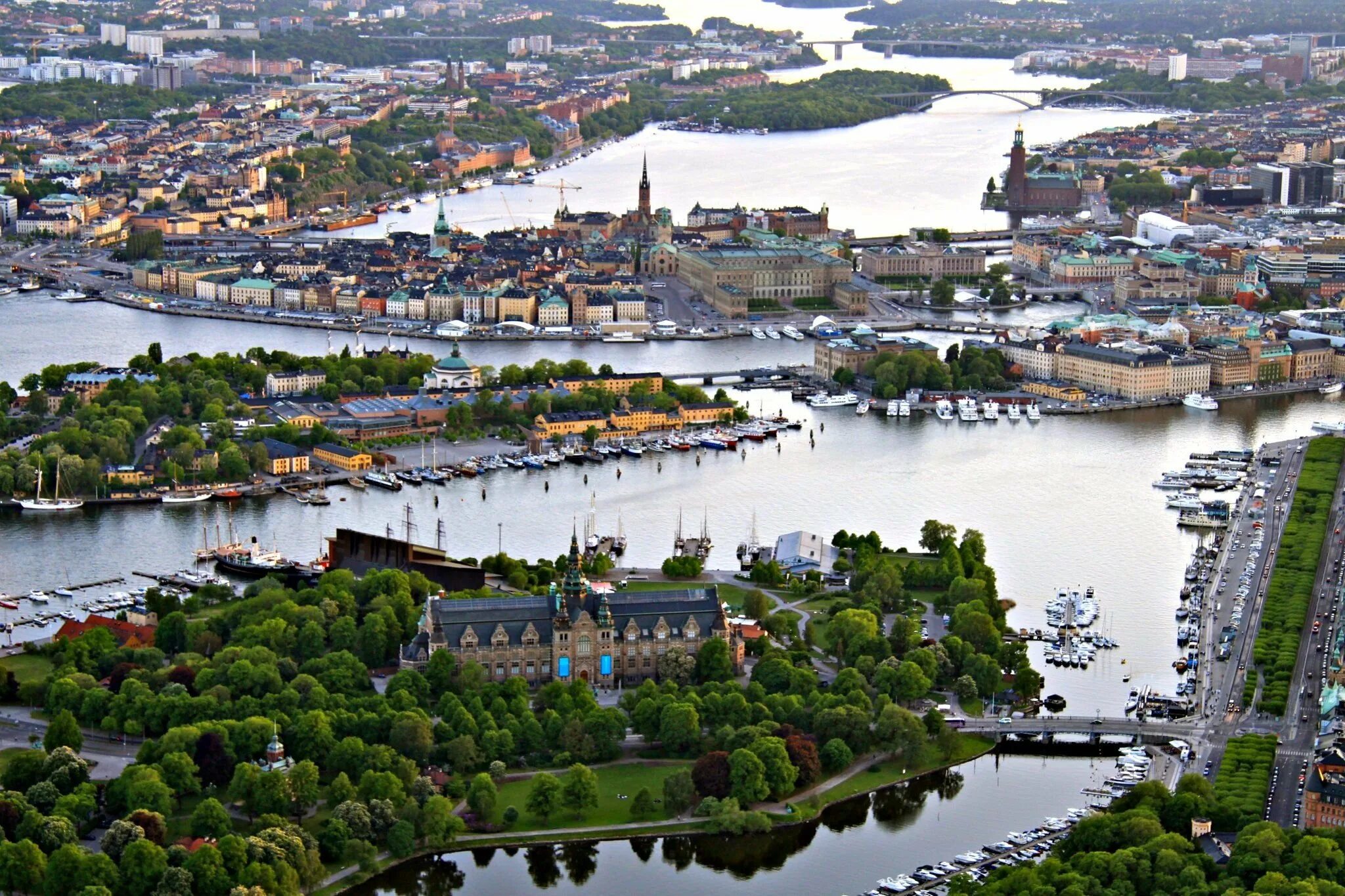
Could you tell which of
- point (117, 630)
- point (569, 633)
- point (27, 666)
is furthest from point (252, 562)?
point (569, 633)

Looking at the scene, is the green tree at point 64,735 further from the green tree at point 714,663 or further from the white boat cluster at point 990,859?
the white boat cluster at point 990,859

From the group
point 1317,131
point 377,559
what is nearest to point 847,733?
point 377,559

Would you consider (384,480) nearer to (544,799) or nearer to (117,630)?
(117,630)

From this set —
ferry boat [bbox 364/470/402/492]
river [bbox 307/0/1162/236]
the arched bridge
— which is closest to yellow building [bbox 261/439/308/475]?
Answer: ferry boat [bbox 364/470/402/492]

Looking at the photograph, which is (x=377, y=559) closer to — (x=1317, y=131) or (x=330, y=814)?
(x=330, y=814)

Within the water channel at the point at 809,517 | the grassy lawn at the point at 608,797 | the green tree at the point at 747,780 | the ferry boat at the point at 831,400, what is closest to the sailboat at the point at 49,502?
the water channel at the point at 809,517

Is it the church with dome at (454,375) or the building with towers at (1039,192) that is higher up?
the building with towers at (1039,192)
